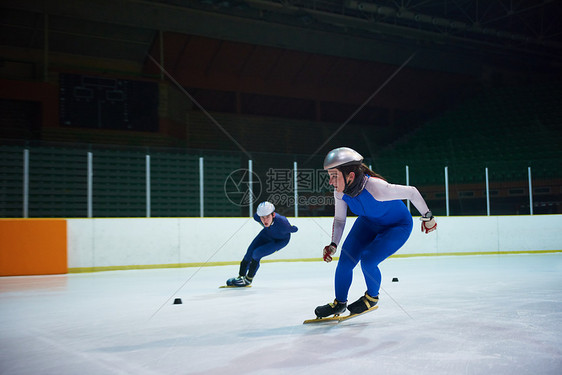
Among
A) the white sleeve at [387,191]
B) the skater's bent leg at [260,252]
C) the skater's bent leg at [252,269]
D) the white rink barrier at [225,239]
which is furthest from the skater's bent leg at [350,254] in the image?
the white rink barrier at [225,239]

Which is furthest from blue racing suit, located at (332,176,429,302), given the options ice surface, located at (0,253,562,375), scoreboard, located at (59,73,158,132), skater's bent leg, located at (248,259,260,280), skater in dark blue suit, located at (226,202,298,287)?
scoreboard, located at (59,73,158,132)

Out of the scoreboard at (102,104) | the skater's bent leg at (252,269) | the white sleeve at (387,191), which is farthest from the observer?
the scoreboard at (102,104)

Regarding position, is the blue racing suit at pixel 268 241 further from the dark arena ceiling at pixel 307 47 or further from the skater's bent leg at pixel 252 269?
the dark arena ceiling at pixel 307 47

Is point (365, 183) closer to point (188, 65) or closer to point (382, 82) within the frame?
point (188, 65)

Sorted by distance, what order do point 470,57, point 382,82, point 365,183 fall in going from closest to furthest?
point 365,183 → point 382,82 → point 470,57

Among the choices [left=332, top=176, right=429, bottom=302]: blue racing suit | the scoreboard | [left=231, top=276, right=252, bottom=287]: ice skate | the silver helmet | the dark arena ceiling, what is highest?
the dark arena ceiling

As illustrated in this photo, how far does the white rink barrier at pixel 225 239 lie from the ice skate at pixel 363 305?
738 cm

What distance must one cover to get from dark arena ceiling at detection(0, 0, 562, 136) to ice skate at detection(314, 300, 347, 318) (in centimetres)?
1552

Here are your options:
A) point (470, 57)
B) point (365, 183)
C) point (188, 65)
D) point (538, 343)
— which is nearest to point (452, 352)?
point (538, 343)

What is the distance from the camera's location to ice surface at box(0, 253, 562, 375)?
3.11 metres

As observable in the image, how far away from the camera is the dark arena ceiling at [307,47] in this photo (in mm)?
17828

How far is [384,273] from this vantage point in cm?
922

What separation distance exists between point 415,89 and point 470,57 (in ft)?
11.6

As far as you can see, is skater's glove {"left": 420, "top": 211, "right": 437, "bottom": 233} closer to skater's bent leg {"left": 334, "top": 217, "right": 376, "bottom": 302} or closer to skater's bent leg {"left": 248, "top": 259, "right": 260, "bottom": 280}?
skater's bent leg {"left": 334, "top": 217, "right": 376, "bottom": 302}
